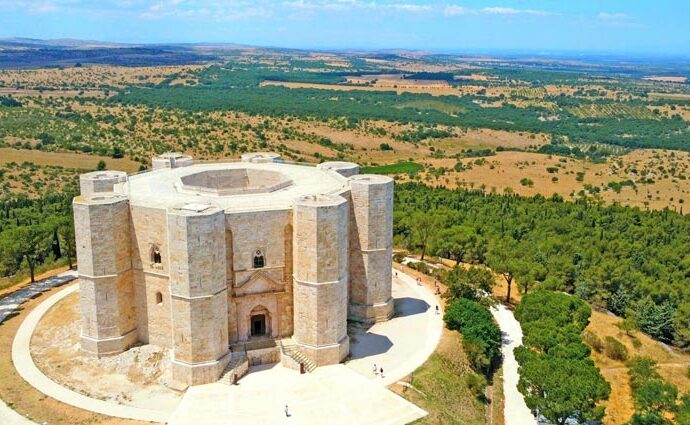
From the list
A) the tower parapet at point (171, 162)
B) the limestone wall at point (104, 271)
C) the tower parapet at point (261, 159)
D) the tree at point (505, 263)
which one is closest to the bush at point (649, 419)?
the tree at point (505, 263)

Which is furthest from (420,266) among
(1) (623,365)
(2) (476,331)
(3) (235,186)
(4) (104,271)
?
(4) (104,271)

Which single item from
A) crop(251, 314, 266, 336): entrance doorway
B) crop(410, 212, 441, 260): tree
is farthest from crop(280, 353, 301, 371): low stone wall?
crop(410, 212, 441, 260): tree

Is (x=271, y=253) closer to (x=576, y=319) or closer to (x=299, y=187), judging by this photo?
(x=299, y=187)

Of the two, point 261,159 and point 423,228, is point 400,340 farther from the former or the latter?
point 423,228

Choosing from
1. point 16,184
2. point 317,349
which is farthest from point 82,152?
point 317,349

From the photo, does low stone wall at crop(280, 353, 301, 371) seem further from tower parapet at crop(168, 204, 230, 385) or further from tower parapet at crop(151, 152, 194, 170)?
tower parapet at crop(151, 152, 194, 170)
